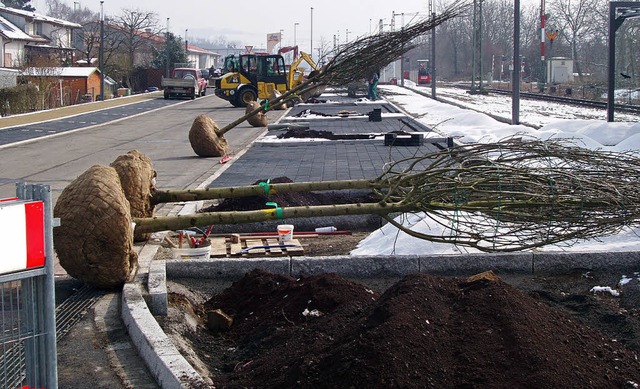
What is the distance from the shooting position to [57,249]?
7.32 m

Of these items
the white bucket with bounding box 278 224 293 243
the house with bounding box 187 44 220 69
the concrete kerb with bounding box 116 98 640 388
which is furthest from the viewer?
the house with bounding box 187 44 220 69

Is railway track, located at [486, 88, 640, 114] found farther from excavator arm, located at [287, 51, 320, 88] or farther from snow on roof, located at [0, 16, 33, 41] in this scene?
snow on roof, located at [0, 16, 33, 41]

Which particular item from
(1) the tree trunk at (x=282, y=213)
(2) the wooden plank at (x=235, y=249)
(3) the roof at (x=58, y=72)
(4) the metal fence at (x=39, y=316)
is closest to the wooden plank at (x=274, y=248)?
(2) the wooden plank at (x=235, y=249)

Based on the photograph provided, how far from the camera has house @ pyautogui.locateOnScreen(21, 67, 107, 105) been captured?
46.8 m

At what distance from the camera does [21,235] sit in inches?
151

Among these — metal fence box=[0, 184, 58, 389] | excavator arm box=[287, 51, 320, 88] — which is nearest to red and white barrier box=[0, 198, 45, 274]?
metal fence box=[0, 184, 58, 389]

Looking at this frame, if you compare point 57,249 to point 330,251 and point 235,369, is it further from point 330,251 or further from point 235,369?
point 330,251

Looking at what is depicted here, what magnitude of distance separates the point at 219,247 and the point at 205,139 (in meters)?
10.7

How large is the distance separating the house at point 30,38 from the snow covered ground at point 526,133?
44934 mm

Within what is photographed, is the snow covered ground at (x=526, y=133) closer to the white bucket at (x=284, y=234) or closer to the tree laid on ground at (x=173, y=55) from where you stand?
the white bucket at (x=284, y=234)

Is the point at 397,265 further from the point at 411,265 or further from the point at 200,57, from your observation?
the point at 200,57

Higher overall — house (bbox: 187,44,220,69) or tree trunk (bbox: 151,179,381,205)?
house (bbox: 187,44,220,69)

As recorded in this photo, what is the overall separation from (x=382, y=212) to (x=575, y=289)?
5.86 feet

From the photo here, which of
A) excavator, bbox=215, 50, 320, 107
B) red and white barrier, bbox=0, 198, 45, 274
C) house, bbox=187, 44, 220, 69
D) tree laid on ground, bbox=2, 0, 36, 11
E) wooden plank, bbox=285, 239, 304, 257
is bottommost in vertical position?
wooden plank, bbox=285, 239, 304, 257
